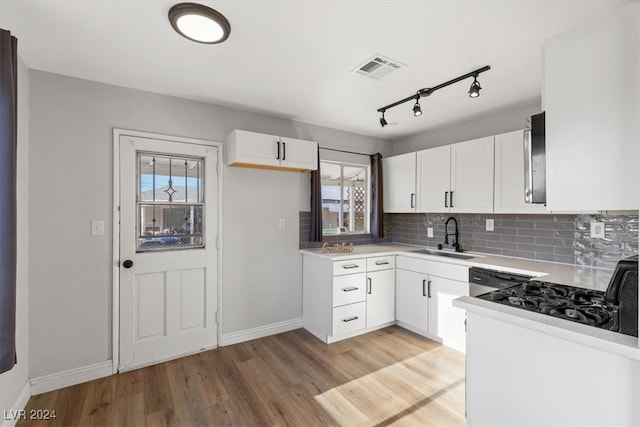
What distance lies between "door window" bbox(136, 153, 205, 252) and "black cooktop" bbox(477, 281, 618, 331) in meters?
2.50

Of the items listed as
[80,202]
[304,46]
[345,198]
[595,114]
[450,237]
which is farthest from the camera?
[345,198]

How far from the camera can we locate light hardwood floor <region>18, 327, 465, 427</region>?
6.45 ft

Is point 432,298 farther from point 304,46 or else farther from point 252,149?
point 304,46

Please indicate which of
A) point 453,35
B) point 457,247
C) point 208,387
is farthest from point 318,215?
point 453,35

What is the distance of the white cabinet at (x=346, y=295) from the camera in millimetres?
3072

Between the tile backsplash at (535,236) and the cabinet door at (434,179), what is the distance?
37 centimetres

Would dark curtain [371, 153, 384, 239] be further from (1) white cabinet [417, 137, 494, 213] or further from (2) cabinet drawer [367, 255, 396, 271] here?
(2) cabinet drawer [367, 255, 396, 271]

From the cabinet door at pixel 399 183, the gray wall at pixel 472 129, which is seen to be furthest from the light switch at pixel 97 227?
the gray wall at pixel 472 129

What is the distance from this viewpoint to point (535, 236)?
2.96 meters

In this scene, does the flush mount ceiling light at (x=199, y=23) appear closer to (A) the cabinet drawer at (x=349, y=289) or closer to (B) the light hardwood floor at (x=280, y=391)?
(A) the cabinet drawer at (x=349, y=289)

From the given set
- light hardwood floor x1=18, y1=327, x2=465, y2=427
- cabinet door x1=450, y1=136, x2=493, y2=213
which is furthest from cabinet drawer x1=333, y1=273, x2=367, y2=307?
cabinet door x1=450, y1=136, x2=493, y2=213

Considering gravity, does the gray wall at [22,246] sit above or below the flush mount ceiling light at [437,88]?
below

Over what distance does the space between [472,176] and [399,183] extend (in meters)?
0.98

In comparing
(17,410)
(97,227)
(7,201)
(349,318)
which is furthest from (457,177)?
(17,410)
